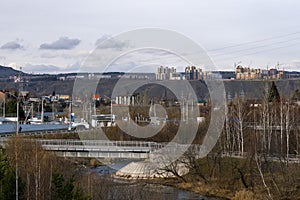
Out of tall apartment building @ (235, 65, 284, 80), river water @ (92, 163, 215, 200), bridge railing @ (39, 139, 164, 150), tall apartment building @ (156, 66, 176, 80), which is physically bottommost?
river water @ (92, 163, 215, 200)

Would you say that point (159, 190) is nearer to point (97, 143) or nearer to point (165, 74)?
point (97, 143)

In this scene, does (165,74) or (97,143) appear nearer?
(97,143)

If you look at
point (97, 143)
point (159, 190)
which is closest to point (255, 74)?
point (97, 143)

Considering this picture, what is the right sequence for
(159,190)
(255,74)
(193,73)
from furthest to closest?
(255,74) < (193,73) < (159,190)

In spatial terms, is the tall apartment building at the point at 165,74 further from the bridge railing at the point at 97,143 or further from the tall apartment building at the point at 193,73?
the bridge railing at the point at 97,143

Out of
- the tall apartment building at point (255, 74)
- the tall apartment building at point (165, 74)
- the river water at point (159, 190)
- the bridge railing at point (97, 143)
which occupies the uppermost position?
the tall apartment building at point (255, 74)

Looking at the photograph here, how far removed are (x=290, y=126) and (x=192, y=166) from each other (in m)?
6.74

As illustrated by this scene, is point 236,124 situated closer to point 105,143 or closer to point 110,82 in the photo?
point 105,143

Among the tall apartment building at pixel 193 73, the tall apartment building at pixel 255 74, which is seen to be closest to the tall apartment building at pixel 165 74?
the tall apartment building at pixel 193 73

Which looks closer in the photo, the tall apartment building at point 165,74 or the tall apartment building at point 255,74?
the tall apartment building at point 165,74

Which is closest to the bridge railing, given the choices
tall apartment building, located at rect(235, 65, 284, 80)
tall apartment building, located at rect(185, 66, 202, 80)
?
tall apartment building, located at rect(185, 66, 202, 80)

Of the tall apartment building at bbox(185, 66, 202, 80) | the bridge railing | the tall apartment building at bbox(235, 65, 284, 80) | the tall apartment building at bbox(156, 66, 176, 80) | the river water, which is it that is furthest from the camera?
the tall apartment building at bbox(235, 65, 284, 80)

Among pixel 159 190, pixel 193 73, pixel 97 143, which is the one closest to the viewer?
pixel 159 190

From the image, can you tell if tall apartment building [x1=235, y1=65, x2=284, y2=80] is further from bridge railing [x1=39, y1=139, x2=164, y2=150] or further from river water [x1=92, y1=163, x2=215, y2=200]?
river water [x1=92, y1=163, x2=215, y2=200]
